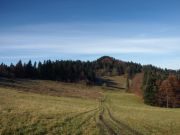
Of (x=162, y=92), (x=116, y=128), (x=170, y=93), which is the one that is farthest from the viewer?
(x=162, y=92)

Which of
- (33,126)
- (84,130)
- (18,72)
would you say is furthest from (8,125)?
(18,72)

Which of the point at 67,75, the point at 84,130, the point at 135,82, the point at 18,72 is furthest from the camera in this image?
the point at 67,75

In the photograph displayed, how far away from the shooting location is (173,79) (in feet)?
316

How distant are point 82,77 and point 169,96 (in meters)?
88.6

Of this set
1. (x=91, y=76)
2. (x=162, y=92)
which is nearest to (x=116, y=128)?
(x=162, y=92)

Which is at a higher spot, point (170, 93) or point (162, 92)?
point (162, 92)

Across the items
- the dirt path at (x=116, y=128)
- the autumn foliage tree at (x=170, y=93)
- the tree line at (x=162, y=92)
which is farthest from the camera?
the tree line at (x=162, y=92)

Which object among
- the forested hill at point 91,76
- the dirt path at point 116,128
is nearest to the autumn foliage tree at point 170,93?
the forested hill at point 91,76

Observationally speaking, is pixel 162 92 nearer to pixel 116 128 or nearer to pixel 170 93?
pixel 170 93

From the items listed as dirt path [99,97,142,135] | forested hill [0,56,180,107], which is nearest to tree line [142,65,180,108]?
forested hill [0,56,180,107]

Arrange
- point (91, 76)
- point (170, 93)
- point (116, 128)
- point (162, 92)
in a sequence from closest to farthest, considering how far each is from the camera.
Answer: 1. point (116, 128)
2. point (170, 93)
3. point (162, 92)
4. point (91, 76)

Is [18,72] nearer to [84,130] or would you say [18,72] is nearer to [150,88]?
[150,88]

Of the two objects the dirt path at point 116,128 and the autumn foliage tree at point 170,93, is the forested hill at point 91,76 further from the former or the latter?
the dirt path at point 116,128

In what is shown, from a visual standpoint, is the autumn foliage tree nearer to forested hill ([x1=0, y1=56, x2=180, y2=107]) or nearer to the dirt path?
forested hill ([x1=0, y1=56, x2=180, y2=107])
